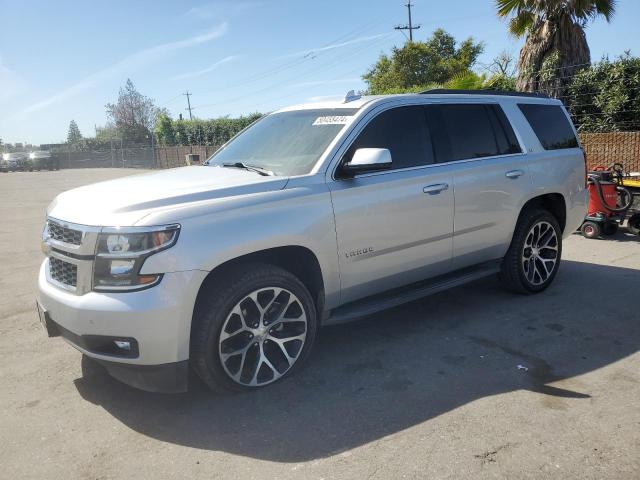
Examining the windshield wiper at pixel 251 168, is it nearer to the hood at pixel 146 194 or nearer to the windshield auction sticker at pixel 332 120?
the hood at pixel 146 194

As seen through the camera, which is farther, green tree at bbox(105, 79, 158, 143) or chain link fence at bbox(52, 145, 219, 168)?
green tree at bbox(105, 79, 158, 143)

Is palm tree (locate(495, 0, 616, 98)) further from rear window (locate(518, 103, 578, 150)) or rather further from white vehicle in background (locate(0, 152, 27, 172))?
white vehicle in background (locate(0, 152, 27, 172))

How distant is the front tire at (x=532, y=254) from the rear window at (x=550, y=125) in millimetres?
735

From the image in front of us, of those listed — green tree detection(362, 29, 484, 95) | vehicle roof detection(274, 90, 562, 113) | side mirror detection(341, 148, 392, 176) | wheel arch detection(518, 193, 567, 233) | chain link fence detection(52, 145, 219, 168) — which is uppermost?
green tree detection(362, 29, 484, 95)

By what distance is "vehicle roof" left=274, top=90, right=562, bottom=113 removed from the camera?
4252 millimetres

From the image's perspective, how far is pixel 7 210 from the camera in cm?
1376

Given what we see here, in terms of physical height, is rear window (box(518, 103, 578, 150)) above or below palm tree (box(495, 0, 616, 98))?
below

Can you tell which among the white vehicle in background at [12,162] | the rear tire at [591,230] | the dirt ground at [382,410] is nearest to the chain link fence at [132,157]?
the white vehicle in background at [12,162]

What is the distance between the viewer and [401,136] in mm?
4266

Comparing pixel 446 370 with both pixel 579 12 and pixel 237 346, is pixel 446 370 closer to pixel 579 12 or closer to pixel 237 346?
pixel 237 346

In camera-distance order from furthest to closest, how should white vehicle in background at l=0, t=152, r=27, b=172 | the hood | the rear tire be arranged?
white vehicle in background at l=0, t=152, r=27, b=172 → the rear tire → the hood

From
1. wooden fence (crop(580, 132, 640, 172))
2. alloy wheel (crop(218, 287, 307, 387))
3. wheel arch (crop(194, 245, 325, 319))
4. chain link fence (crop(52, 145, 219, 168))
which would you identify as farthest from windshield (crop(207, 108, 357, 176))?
chain link fence (crop(52, 145, 219, 168))

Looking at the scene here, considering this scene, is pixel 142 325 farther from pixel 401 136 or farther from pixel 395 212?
pixel 401 136

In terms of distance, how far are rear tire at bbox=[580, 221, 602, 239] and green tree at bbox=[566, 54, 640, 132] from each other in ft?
16.5
